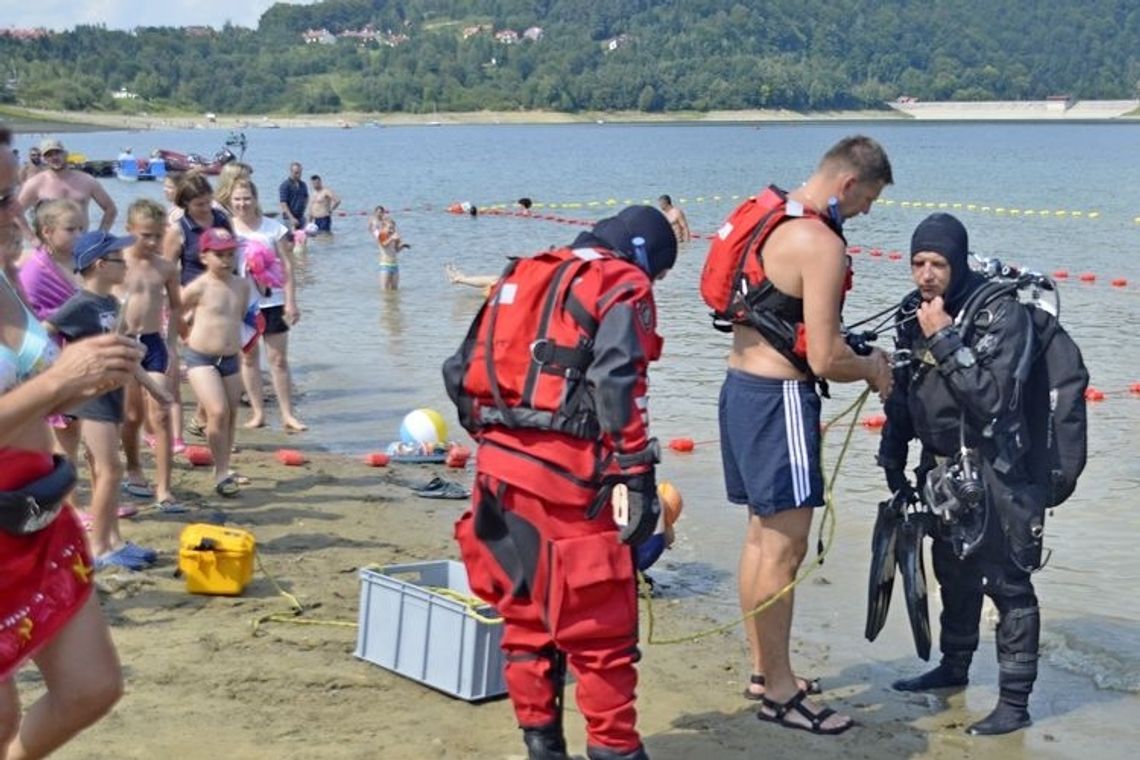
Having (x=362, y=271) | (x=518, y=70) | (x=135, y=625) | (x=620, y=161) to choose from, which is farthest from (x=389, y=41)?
(x=135, y=625)

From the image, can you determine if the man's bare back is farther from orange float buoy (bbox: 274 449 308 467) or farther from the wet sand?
the wet sand

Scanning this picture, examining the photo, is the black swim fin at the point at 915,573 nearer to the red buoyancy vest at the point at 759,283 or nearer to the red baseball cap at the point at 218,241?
the red buoyancy vest at the point at 759,283

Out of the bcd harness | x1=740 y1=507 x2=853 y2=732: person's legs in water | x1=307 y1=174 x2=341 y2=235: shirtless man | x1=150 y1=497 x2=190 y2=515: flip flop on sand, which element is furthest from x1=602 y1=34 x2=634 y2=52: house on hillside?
the bcd harness

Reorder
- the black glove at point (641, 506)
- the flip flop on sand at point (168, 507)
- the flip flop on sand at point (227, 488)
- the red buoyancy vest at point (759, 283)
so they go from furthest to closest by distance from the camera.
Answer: the flip flop on sand at point (227, 488)
the flip flop on sand at point (168, 507)
the red buoyancy vest at point (759, 283)
the black glove at point (641, 506)

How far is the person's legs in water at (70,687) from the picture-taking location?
4.25 meters

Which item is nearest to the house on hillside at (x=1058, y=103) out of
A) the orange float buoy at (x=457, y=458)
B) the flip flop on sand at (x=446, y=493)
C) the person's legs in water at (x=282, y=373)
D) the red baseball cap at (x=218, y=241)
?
the person's legs in water at (x=282, y=373)

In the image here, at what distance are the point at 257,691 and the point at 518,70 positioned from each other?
172 m

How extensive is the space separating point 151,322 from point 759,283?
14.3 feet

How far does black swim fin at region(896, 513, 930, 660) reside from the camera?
19.8 ft

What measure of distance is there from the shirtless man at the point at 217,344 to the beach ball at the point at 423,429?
68.9 inches

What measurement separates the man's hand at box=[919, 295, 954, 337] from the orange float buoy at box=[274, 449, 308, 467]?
5.46 m

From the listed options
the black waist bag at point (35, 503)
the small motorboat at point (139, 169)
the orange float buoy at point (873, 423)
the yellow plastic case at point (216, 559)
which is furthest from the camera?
the small motorboat at point (139, 169)

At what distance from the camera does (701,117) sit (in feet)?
516

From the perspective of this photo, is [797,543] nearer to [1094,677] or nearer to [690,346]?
[1094,677]
